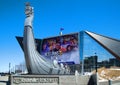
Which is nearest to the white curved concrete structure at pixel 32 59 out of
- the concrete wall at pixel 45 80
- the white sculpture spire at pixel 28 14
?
the white sculpture spire at pixel 28 14

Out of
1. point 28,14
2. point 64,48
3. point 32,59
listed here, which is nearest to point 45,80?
point 32,59

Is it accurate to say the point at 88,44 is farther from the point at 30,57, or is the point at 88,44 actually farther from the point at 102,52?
the point at 30,57

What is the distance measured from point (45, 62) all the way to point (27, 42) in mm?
3501

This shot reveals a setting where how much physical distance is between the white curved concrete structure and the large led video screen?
43.1 metres

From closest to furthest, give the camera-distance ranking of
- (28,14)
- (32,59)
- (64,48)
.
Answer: (32,59) < (28,14) < (64,48)

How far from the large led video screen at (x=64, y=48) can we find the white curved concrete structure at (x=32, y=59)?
1698 inches

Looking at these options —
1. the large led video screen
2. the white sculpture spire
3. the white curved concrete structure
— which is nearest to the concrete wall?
the white curved concrete structure

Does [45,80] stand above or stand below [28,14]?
below

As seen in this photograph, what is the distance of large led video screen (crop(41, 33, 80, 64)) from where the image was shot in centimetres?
8206

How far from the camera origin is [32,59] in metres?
37.7

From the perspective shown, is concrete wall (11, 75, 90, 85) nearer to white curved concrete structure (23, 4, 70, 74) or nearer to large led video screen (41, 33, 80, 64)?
white curved concrete structure (23, 4, 70, 74)

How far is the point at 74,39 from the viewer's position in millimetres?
82688

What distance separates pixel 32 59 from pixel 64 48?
157ft

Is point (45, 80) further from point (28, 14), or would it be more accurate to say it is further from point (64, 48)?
point (64, 48)
